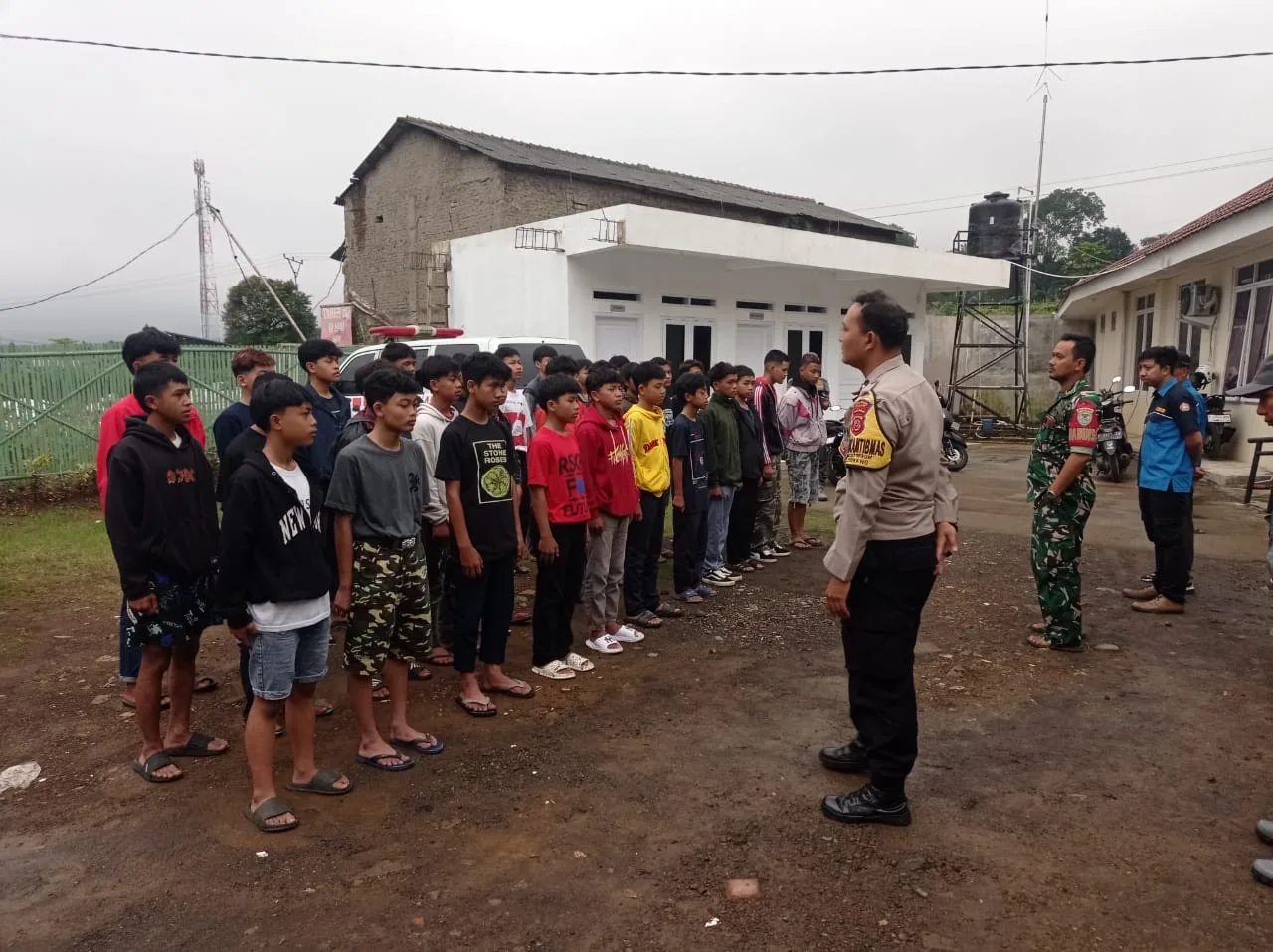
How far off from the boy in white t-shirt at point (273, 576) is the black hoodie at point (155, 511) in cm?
47

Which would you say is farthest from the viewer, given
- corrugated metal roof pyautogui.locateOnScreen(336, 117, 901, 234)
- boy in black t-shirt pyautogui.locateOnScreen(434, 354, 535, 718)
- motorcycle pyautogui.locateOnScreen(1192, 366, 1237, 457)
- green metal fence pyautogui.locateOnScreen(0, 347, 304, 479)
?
corrugated metal roof pyautogui.locateOnScreen(336, 117, 901, 234)

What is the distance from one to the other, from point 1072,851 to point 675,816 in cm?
139

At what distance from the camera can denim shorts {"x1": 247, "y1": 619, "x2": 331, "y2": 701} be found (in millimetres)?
3119

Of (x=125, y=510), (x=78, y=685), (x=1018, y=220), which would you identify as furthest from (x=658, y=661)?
(x=1018, y=220)

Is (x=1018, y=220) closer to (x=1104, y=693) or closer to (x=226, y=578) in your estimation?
(x=1104, y=693)

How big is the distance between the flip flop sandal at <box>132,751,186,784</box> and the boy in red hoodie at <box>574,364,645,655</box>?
2257 mm

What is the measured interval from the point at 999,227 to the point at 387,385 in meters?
25.0

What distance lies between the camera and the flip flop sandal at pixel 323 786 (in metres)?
3.39

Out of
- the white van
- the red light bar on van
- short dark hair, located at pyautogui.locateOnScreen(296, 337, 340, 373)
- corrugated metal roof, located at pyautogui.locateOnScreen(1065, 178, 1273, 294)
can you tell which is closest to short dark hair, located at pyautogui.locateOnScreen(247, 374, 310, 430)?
short dark hair, located at pyautogui.locateOnScreen(296, 337, 340, 373)

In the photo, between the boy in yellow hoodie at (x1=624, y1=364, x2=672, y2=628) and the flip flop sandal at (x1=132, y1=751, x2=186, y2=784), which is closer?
the flip flop sandal at (x1=132, y1=751, x2=186, y2=784)

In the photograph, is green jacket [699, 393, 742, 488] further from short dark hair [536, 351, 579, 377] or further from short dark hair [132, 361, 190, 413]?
short dark hair [132, 361, 190, 413]

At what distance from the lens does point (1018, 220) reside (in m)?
24.6

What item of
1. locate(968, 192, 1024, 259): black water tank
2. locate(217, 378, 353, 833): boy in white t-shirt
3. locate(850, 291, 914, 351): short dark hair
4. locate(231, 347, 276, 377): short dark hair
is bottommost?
locate(217, 378, 353, 833): boy in white t-shirt

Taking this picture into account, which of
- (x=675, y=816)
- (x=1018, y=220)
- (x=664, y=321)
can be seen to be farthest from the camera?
(x=1018, y=220)
